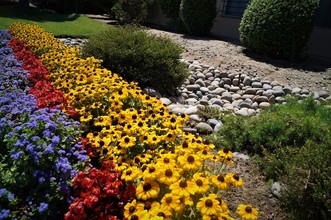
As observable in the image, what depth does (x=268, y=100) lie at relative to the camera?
5.88 m

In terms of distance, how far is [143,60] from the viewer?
573 cm

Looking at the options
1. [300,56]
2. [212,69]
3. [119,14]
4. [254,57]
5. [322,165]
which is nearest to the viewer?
[322,165]

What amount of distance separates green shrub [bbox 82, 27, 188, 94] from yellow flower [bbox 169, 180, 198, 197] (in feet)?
12.9

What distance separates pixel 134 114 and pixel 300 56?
7.66 metres

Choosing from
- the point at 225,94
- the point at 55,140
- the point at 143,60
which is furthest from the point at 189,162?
the point at 225,94

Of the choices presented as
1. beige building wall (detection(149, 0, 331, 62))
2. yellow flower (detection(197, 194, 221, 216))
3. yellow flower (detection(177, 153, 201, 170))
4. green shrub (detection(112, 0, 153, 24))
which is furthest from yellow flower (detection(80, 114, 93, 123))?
green shrub (detection(112, 0, 153, 24))

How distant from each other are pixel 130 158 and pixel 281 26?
6.84m

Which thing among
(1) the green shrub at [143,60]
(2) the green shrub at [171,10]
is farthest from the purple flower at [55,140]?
(2) the green shrub at [171,10]

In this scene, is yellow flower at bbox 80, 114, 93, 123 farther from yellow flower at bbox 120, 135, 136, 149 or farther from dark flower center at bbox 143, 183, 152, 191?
dark flower center at bbox 143, 183, 152, 191

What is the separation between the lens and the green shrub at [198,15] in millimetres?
11539

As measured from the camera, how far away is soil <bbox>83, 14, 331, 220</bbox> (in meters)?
2.91

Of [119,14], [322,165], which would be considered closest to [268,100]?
[322,165]

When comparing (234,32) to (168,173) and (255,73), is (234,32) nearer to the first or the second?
(255,73)

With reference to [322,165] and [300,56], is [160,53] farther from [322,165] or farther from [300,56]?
[300,56]
